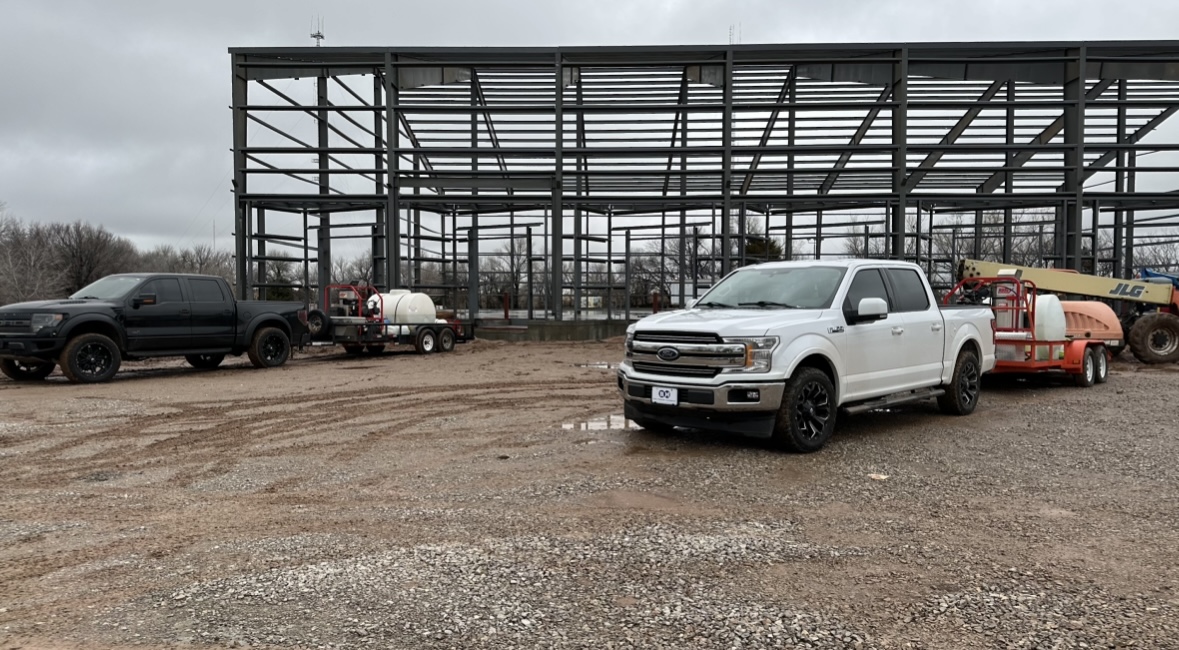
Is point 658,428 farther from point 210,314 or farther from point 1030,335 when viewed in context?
point 210,314

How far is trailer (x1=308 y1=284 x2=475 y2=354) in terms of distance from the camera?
1738 cm

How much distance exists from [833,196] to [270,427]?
671 inches

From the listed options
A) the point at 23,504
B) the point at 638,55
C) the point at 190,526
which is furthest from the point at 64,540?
the point at 638,55

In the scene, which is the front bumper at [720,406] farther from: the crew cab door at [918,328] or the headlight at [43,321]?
the headlight at [43,321]

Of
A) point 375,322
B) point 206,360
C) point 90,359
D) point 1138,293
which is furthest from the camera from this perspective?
point 375,322

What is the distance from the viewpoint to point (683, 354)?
732 cm

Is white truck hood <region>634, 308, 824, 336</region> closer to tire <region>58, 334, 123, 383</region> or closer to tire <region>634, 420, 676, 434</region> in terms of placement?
tire <region>634, 420, 676, 434</region>

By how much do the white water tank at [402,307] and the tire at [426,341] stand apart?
0.81 ft

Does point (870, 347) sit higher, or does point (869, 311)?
point (869, 311)

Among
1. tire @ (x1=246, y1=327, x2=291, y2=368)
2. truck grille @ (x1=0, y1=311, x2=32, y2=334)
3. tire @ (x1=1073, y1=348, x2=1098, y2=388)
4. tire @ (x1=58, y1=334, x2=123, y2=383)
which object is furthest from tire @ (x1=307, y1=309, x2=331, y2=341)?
tire @ (x1=1073, y1=348, x2=1098, y2=388)

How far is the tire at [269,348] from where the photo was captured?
15.2 meters

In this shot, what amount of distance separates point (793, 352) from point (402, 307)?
12.9m

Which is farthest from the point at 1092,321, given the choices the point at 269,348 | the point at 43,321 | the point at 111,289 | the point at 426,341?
the point at 43,321

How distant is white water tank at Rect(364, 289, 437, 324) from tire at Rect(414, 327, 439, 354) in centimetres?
25
